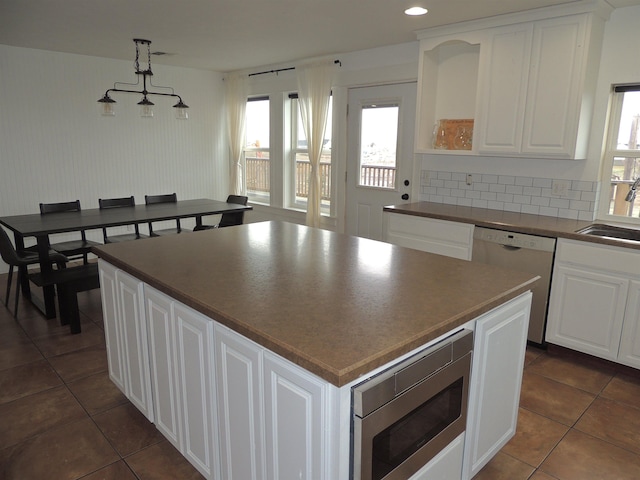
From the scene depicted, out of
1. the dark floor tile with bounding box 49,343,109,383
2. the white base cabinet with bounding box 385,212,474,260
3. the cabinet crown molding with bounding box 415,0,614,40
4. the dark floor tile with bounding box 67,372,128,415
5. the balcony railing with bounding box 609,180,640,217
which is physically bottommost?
the dark floor tile with bounding box 67,372,128,415

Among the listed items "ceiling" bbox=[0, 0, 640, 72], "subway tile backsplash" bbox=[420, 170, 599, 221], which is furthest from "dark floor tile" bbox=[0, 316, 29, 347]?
"subway tile backsplash" bbox=[420, 170, 599, 221]

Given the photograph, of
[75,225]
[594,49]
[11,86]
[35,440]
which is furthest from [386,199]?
[11,86]

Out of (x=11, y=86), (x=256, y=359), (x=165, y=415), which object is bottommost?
(x=165, y=415)

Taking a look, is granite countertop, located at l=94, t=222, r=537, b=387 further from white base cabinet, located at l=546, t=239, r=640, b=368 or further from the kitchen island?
white base cabinet, located at l=546, t=239, r=640, b=368

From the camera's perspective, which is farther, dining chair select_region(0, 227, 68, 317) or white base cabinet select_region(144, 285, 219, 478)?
dining chair select_region(0, 227, 68, 317)

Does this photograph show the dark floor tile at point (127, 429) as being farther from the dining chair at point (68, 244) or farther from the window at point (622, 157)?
the window at point (622, 157)

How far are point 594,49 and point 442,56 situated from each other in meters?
1.29

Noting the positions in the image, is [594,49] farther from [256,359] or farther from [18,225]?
[18,225]

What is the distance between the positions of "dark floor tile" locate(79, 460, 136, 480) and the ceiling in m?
2.94

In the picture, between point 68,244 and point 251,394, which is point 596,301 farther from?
point 68,244

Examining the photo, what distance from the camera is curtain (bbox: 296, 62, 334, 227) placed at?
511cm

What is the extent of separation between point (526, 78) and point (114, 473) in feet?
11.9

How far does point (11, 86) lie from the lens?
189 inches

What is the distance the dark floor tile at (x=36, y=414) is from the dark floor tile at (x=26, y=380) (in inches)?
2.7
